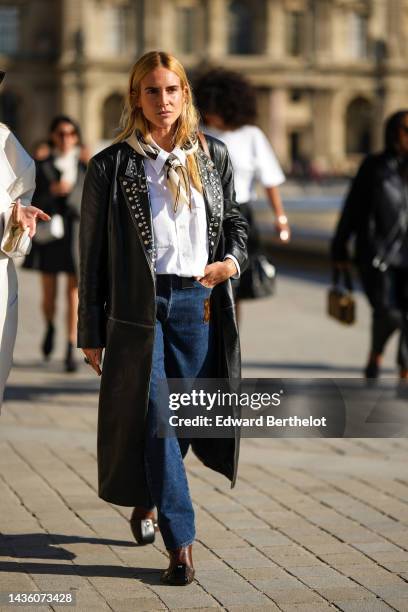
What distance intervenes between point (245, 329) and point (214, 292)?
7.76 m

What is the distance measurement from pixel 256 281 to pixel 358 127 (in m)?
86.6

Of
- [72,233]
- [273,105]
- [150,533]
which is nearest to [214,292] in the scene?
[150,533]

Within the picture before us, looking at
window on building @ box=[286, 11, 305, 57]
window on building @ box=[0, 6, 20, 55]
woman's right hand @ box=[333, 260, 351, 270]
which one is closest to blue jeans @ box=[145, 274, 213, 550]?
woman's right hand @ box=[333, 260, 351, 270]

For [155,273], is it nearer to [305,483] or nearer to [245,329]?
[305,483]

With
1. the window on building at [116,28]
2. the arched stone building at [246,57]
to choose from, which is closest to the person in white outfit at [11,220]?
the arched stone building at [246,57]

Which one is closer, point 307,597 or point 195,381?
point 307,597

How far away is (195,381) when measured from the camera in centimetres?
484

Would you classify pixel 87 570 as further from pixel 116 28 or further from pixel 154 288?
pixel 116 28

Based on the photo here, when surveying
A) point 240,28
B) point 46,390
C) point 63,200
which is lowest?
point 46,390

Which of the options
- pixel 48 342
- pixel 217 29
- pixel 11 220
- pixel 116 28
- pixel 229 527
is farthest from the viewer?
pixel 217 29

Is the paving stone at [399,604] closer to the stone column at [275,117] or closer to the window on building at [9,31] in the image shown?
the stone column at [275,117]

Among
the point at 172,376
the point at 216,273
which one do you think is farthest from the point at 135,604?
the point at 216,273

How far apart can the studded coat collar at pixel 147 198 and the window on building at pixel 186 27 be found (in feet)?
286

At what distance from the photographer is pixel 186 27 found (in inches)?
3620
